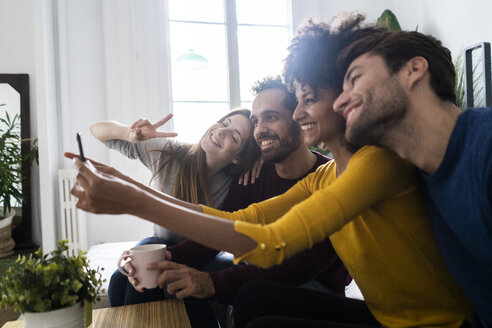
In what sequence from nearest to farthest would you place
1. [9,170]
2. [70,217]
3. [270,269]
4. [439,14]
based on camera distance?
[270,269] < [70,217] < [439,14] < [9,170]

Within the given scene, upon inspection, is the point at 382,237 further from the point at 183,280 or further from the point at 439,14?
the point at 439,14

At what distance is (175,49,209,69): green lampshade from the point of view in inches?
125

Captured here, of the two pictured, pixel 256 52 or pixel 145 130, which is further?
pixel 256 52

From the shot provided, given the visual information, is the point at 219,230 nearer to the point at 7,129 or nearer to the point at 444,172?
the point at 444,172

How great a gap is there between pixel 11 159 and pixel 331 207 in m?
3.40

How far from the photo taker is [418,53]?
813 mm

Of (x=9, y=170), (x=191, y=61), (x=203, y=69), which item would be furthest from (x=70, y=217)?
(x=203, y=69)

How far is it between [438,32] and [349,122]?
9.00 ft

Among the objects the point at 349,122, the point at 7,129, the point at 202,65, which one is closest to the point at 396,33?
the point at 349,122

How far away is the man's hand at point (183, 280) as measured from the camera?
40.4 inches

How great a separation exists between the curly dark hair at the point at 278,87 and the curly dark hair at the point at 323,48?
1.01 feet

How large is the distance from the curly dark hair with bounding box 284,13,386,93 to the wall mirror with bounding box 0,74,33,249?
3133 mm

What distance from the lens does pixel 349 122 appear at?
84 centimetres

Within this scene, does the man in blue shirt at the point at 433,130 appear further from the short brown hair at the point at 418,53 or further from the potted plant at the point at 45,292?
the potted plant at the point at 45,292
